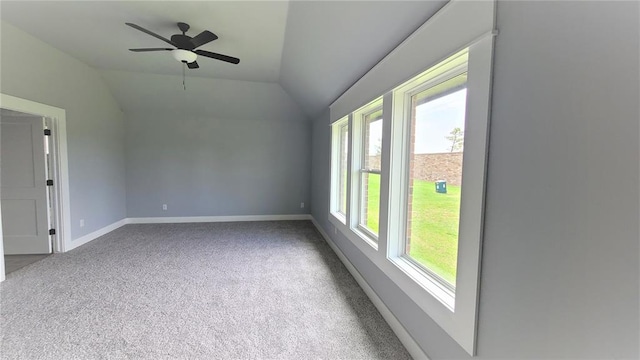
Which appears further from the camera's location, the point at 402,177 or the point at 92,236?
the point at 92,236

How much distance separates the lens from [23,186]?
3.50 meters

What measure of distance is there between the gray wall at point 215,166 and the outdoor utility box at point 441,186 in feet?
14.3

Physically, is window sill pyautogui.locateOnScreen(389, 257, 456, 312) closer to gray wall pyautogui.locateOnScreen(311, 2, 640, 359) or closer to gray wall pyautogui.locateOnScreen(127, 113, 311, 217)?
gray wall pyautogui.locateOnScreen(311, 2, 640, 359)

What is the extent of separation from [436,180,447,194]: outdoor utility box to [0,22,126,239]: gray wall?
4457mm

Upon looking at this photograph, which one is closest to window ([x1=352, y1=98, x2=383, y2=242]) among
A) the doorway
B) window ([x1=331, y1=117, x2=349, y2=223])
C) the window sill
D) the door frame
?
the window sill

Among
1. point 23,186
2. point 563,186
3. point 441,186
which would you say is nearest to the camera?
point 563,186

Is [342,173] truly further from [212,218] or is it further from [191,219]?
[191,219]

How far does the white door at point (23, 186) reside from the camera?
3.45 meters

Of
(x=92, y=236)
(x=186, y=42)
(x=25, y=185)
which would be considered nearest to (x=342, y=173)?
(x=186, y=42)

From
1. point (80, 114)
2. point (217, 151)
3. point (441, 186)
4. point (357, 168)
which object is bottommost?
point (441, 186)

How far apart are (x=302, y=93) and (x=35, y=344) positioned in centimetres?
398

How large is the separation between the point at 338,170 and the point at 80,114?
4045 mm

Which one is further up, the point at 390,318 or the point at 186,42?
the point at 186,42

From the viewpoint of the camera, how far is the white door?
11.3 ft
